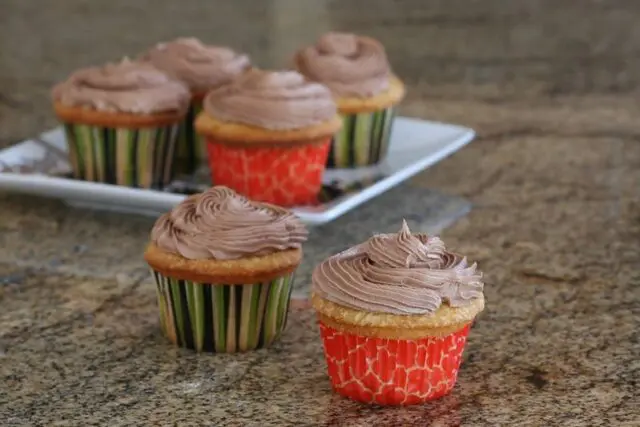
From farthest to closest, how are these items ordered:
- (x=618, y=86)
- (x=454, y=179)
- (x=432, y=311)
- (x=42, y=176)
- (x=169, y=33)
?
(x=169, y=33)
(x=618, y=86)
(x=454, y=179)
(x=42, y=176)
(x=432, y=311)

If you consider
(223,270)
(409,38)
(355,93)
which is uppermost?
(223,270)

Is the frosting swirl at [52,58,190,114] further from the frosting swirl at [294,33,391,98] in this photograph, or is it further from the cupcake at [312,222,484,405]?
the cupcake at [312,222,484,405]

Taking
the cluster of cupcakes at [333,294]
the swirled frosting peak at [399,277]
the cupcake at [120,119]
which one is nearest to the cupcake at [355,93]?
the cupcake at [120,119]

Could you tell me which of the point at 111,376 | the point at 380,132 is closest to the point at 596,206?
the point at 380,132

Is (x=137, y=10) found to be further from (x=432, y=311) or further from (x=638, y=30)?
(x=432, y=311)

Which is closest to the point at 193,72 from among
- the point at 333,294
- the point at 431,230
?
the point at 431,230

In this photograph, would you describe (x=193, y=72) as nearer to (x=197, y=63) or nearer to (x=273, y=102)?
(x=197, y=63)
